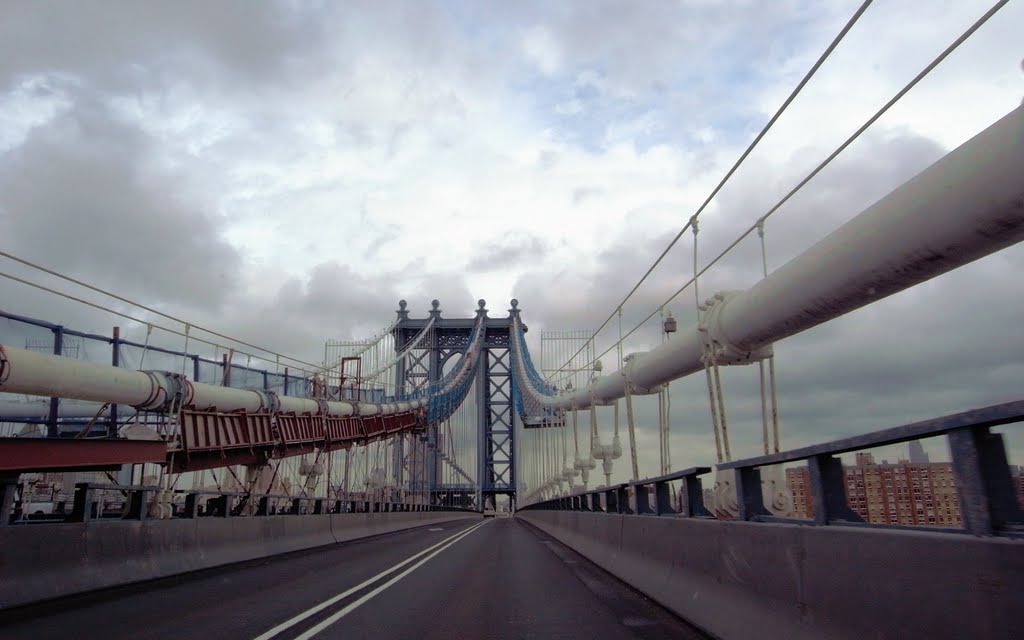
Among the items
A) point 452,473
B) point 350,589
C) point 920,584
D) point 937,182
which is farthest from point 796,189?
point 452,473

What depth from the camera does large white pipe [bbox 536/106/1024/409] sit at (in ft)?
16.0

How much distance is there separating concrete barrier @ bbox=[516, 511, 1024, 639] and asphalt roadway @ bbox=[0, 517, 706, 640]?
18.8 inches

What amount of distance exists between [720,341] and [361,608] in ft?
18.2

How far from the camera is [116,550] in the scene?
10.7m

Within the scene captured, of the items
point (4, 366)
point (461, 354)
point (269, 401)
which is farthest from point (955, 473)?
point (461, 354)

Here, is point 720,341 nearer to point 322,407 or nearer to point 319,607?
point 319,607

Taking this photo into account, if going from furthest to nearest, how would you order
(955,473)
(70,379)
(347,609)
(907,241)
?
(70,379) < (347,609) < (907,241) < (955,473)

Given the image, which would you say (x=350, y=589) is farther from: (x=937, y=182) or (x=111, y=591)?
(x=937, y=182)

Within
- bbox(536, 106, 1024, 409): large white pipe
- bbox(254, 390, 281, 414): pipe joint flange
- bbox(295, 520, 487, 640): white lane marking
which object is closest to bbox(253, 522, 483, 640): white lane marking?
bbox(295, 520, 487, 640): white lane marking

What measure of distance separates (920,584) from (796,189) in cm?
572

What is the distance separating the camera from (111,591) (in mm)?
9945

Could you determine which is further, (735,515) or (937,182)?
(735,515)

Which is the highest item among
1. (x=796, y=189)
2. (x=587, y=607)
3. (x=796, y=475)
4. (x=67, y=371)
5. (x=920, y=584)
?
(x=796, y=189)

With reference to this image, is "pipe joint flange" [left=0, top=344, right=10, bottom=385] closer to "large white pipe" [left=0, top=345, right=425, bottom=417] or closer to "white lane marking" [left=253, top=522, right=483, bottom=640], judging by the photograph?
"large white pipe" [left=0, top=345, right=425, bottom=417]
